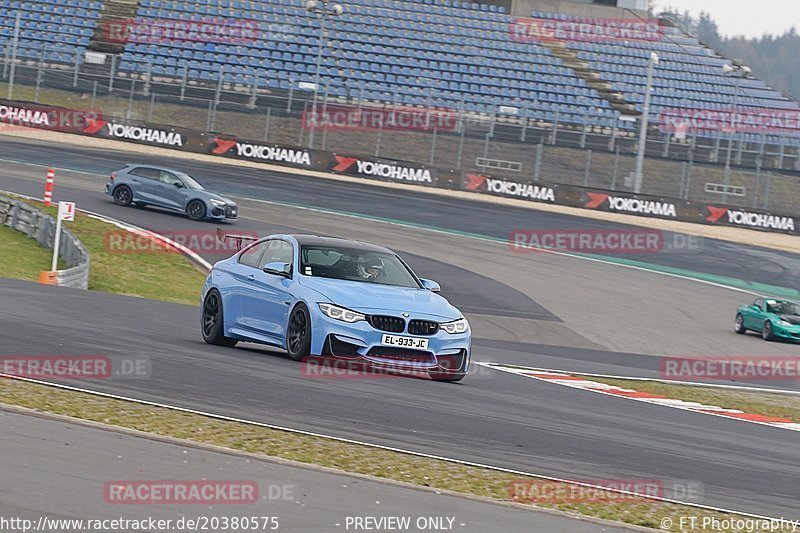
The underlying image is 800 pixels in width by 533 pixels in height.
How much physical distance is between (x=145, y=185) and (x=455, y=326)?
2221 cm

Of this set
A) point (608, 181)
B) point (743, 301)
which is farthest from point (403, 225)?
point (608, 181)

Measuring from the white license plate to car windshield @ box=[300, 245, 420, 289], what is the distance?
101 centimetres

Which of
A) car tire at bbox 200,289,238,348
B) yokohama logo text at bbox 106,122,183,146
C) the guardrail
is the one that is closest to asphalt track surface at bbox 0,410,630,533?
car tire at bbox 200,289,238,348

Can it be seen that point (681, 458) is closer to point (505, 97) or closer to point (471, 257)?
point (471, 257)

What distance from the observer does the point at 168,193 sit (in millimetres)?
32438

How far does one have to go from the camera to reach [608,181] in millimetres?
48656

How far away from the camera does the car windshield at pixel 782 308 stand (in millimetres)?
28203

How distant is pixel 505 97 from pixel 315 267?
4090 cm

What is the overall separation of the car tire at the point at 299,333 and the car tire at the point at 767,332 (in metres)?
18.4
